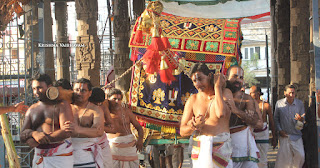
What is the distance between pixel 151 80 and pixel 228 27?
1681 mm

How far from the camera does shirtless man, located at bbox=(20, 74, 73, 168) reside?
17.8ft

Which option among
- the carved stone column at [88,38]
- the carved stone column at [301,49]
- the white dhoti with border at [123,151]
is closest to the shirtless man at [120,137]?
the white dhoti with border at [123,151]

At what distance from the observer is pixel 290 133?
888 centimetres

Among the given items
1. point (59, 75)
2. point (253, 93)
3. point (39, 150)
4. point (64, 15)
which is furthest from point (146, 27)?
point (64, 15)

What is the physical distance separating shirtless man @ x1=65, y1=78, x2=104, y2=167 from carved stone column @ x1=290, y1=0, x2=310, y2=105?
15.7ft

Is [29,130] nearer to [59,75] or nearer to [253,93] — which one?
[253,93]

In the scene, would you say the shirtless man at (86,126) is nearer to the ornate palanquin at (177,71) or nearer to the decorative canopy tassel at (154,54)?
the decorative canopy tassel at (154,54)

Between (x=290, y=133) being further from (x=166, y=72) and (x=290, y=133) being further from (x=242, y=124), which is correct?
(x=242, y=124)

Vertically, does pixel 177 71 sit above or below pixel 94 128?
above

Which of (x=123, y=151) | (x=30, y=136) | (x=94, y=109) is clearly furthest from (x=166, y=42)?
(x=30, y=136)

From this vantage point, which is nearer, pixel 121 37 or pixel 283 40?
pixel 121 37

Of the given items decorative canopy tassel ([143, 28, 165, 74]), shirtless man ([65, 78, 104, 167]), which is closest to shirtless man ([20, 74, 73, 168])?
shirtless man ([65, 78, 104, 167])

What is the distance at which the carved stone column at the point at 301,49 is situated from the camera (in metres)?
9.52

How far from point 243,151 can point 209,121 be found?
2.51 ft
